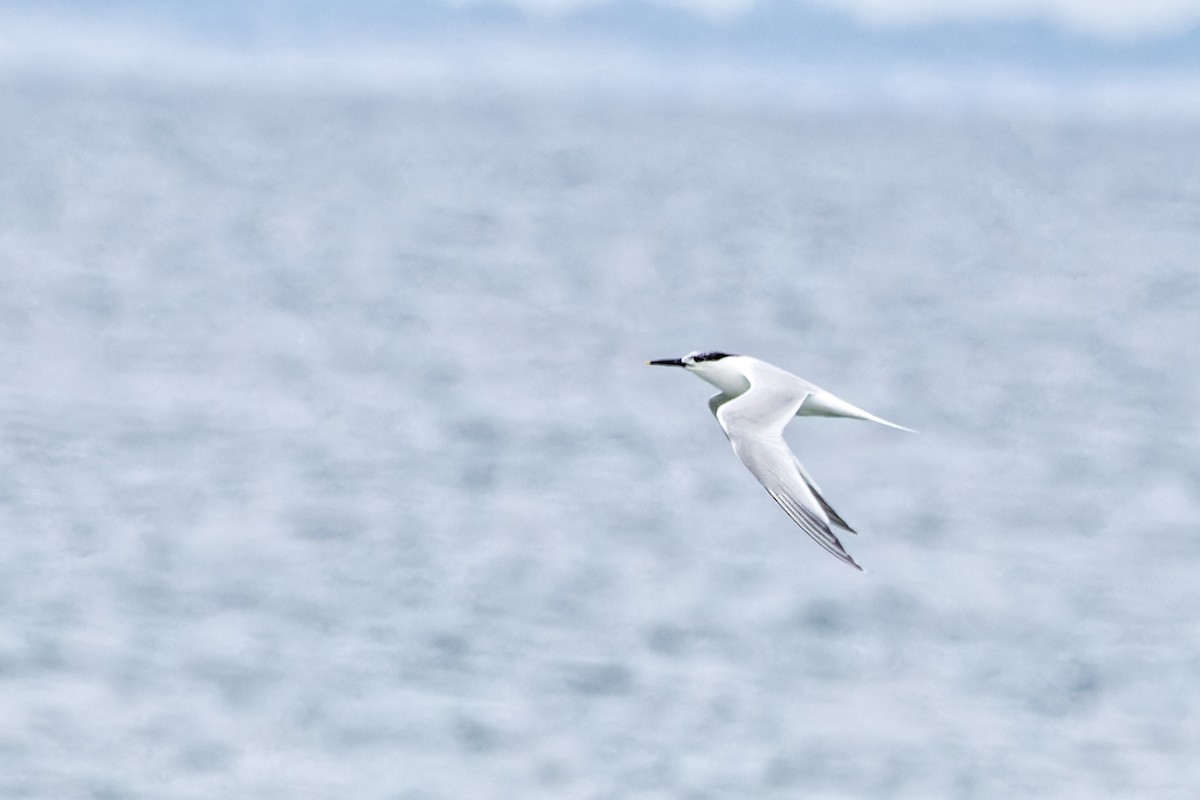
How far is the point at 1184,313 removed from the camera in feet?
220

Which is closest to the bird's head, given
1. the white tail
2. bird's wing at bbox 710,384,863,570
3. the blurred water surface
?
bird's wing at bbox 710,384,863,570

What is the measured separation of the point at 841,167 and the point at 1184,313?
94.8 m

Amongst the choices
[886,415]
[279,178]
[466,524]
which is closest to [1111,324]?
[886,415]

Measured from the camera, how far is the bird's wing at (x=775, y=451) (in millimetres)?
10391

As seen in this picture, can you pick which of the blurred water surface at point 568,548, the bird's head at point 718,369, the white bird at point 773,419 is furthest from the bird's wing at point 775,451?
the blurred water surface at point 568,548

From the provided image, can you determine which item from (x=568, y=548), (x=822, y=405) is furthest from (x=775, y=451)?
(x=568, y=548)

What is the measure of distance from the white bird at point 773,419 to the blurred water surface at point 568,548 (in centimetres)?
1056

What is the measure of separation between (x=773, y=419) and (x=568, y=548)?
64.2ft

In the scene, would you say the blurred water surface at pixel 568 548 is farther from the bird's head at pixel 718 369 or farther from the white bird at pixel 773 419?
the white bird at pixel 773 419

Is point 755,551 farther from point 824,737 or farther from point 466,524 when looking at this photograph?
point 824,737

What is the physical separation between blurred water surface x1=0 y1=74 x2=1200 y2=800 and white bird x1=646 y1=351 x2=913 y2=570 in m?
10.6

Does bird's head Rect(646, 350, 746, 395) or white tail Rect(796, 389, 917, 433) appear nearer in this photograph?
white tail Rect(796, 389, 917, 433)

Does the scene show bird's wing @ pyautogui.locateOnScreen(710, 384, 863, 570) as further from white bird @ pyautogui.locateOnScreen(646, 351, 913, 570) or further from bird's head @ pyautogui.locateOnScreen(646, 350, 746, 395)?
bird's head @ pyautogui.locateOnScreen(646, 350, 746, 395)

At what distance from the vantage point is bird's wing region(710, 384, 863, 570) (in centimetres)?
1039
